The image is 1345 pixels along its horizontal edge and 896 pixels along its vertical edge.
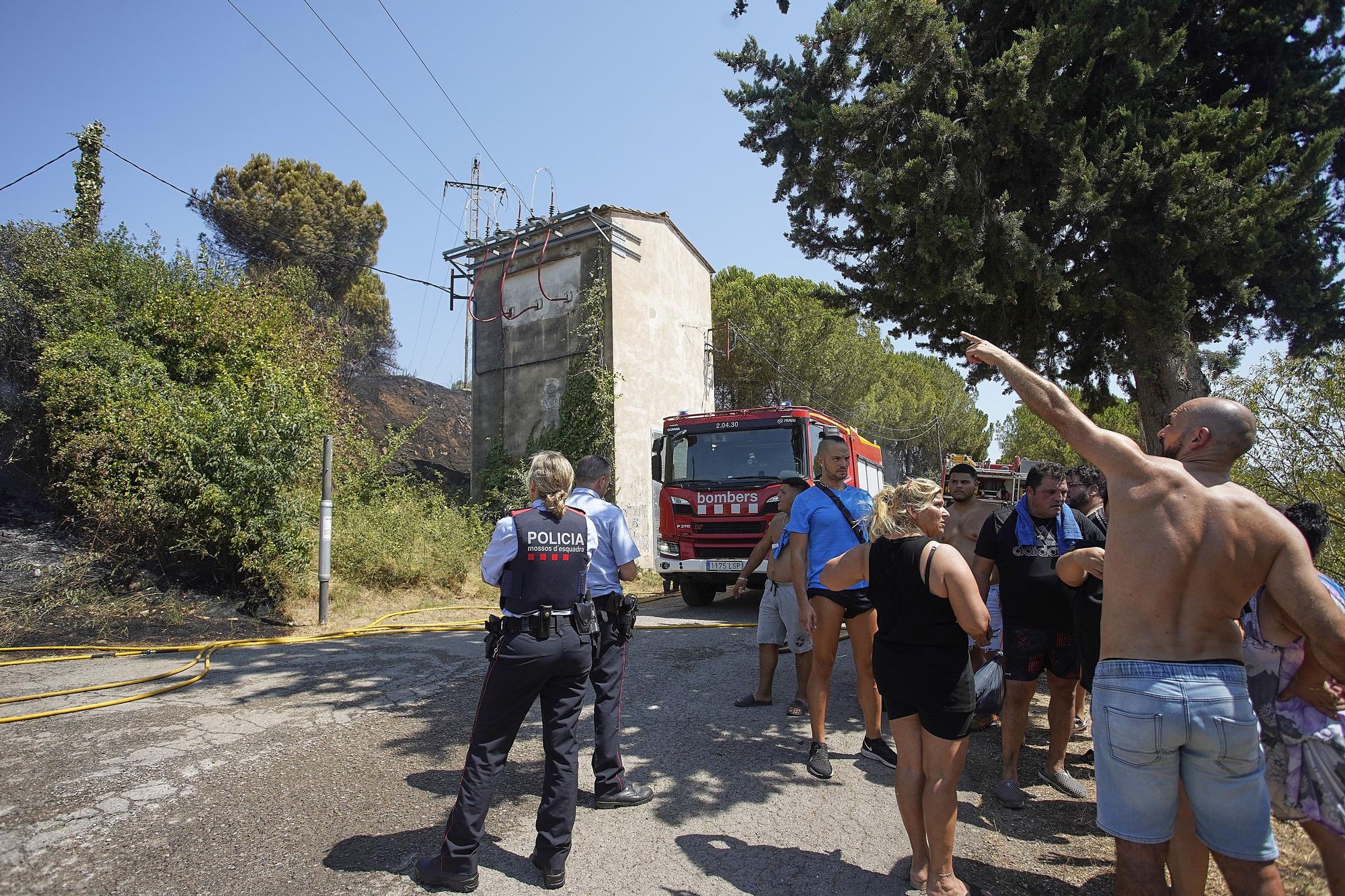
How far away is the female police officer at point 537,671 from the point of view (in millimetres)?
3027

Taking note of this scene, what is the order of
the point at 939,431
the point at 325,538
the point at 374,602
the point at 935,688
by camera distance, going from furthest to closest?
the point at 939,431
the point at 374,602
the point at 325,538
the point at 935,688

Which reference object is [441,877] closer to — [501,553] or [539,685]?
[539,685]

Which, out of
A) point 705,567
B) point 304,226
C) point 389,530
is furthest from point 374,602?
point 304,226

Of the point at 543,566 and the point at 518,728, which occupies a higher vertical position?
the point at 543,566

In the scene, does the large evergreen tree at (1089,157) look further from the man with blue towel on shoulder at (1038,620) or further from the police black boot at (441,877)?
the police black boot at (441,877)

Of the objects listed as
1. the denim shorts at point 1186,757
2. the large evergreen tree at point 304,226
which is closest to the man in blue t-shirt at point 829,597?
the denim shorts at point 1186,757

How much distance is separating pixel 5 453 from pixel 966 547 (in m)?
13.0

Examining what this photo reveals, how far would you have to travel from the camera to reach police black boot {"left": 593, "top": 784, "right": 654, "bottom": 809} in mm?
3881

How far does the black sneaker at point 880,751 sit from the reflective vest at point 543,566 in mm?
2276

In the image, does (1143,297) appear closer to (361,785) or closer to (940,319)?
(940,319)

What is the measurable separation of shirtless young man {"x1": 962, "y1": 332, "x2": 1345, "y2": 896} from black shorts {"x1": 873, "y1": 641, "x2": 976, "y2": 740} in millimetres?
535

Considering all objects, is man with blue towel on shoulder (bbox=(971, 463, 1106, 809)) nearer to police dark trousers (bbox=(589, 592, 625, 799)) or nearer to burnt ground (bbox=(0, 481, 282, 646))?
police dark trousers (bbox=(589, 592, 625, 799))

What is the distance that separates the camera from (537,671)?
10.3 ft

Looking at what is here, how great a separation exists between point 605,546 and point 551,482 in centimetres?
76
